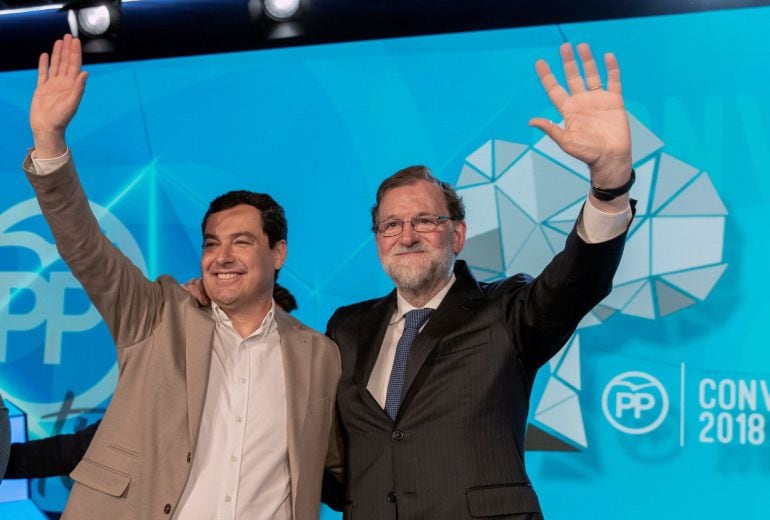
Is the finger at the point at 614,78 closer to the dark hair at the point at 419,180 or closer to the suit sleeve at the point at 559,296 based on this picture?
the suit sleeve at the point at 559,296

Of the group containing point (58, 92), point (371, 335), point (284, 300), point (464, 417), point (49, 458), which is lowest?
point (49, 458)

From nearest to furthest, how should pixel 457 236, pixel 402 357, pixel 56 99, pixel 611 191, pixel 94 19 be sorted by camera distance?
pixel 611 191 → pixel 56 99 → pixel 402 357 → pixel 457 236 → pixel 94 19

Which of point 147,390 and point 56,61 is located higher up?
point 56,61

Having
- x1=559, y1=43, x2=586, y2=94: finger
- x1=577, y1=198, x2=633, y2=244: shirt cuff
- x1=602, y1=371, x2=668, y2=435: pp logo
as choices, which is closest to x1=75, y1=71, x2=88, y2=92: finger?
x1=559, y1=43, x2=586, y2=94: finger

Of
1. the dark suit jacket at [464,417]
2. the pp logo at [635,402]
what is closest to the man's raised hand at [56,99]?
the dark suit jacket at [464,417]

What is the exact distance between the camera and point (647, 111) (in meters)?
3.77

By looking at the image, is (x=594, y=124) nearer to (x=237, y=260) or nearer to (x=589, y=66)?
(x=589, y=66)

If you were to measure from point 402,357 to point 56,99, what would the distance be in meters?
1.09

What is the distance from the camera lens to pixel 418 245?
8.21 feet

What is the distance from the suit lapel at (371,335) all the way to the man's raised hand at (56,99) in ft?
3.11

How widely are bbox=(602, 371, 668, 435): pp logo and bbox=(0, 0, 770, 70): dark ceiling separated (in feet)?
5.14

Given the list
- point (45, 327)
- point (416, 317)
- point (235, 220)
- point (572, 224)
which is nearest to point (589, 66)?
point (416, 317)

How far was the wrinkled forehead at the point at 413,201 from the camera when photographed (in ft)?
8.32

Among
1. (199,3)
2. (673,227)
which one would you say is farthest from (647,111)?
(199,3)
